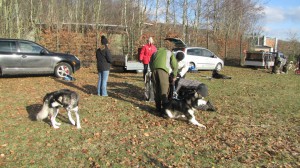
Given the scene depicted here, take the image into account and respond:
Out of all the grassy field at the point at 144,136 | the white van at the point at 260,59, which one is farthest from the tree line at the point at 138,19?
the grassy field at the point at 144,136

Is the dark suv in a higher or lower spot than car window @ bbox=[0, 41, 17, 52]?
lower

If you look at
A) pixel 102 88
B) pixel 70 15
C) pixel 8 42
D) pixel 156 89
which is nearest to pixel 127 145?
pixel 156 89

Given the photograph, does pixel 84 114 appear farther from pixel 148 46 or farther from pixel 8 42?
pixel 8 42

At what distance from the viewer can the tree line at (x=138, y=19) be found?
725 inches

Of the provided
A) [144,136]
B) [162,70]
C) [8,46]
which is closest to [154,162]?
[144,136]

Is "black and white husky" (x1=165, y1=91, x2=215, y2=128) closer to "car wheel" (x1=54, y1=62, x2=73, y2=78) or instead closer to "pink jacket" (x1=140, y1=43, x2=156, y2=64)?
"pink jacket" (x1=140, y1=43, x2=156, y2=64)

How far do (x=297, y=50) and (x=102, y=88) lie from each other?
96.1 ft

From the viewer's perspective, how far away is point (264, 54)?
21109mm

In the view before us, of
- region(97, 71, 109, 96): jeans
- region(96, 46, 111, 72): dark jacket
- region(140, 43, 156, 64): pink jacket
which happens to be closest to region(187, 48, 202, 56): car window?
region(140, 43, 156, 64): pink jacket

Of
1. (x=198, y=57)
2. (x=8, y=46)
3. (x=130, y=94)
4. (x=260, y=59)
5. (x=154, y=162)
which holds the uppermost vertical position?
(x=8, y=46)

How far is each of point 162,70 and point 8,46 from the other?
7983mm

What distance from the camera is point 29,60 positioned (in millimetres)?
11945

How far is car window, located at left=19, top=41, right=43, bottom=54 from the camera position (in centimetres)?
1198

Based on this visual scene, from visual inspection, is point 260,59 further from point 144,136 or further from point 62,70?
point 144,136
